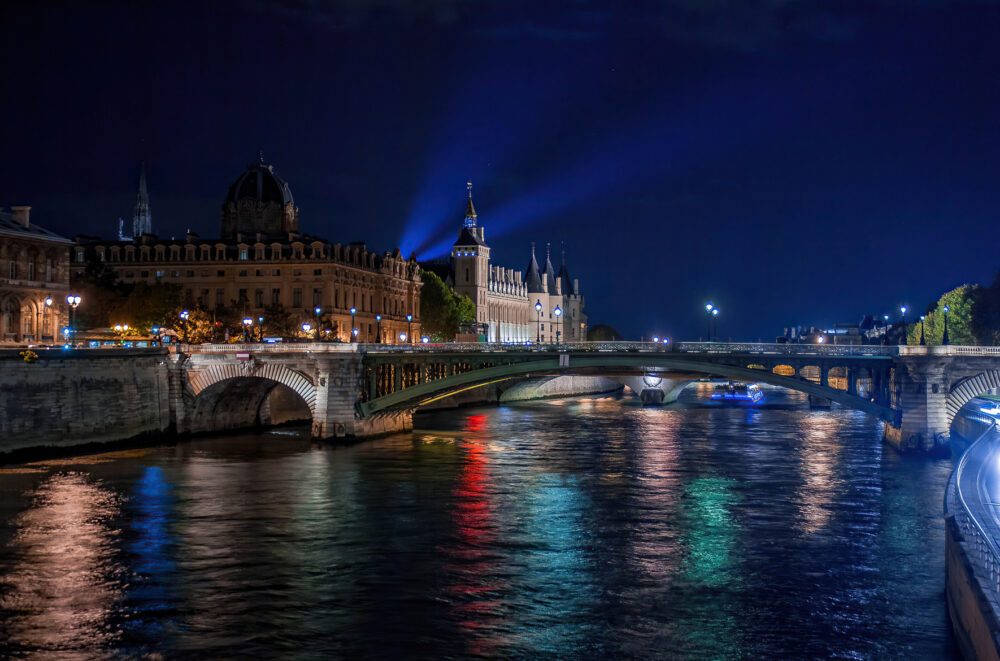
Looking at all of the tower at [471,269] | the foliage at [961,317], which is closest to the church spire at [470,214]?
the tower at [471,269]

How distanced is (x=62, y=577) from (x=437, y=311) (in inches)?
4777

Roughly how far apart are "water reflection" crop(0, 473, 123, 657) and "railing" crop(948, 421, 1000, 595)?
18871mm

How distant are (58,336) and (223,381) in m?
25.8

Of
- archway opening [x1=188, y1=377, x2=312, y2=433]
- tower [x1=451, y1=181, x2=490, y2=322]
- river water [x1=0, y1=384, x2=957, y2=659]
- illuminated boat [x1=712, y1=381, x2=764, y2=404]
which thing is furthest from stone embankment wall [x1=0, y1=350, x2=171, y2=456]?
tower [x1=451, y1=181, x2=490, y2=322]

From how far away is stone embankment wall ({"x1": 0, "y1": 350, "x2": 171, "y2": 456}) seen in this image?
53.9 m

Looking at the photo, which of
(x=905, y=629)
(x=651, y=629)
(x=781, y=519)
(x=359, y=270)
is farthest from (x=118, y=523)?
(x=359, y=270)

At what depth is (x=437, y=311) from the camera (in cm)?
15175

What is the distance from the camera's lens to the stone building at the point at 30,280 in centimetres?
7850

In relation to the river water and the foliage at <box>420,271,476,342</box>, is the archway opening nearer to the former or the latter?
the river water

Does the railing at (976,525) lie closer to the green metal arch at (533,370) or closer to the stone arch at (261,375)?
the green metal arch at (533,370)

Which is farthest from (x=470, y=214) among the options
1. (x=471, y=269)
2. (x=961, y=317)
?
(x=961, y=317)

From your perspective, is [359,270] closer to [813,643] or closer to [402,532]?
[402,532]

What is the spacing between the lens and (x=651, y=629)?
26297mm

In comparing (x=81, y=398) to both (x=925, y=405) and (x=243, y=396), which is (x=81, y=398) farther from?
(x=925, y=405)
